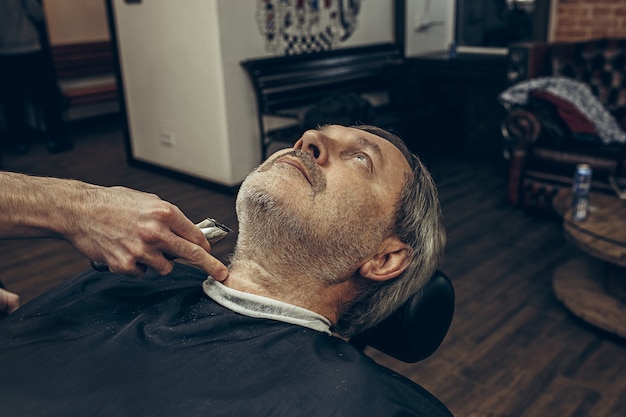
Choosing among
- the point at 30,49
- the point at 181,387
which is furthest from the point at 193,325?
the point at 30,49

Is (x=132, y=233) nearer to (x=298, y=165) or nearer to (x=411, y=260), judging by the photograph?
(x=298, y=165)

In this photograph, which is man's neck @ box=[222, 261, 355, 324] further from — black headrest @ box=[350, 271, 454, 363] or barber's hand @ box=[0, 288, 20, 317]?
barber's hand @ box=[0, 288, 20, 317]

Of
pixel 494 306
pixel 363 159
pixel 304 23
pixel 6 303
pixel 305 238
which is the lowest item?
pixel 494 306

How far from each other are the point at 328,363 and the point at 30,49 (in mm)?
5110

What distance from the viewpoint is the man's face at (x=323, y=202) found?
48.0 inches

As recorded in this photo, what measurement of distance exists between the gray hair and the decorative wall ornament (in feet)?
10.4

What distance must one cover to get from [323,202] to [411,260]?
0.23 m

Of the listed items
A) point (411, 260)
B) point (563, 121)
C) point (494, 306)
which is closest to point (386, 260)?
point (411, 260)

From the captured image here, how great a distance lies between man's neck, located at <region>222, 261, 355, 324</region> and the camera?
4.15ft

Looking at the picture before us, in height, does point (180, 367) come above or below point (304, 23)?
below

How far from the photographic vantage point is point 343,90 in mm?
4695

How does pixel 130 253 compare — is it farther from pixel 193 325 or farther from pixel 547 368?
pixel 547 368

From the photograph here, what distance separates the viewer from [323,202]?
123 cm

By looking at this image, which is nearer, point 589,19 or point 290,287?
point 290,287
